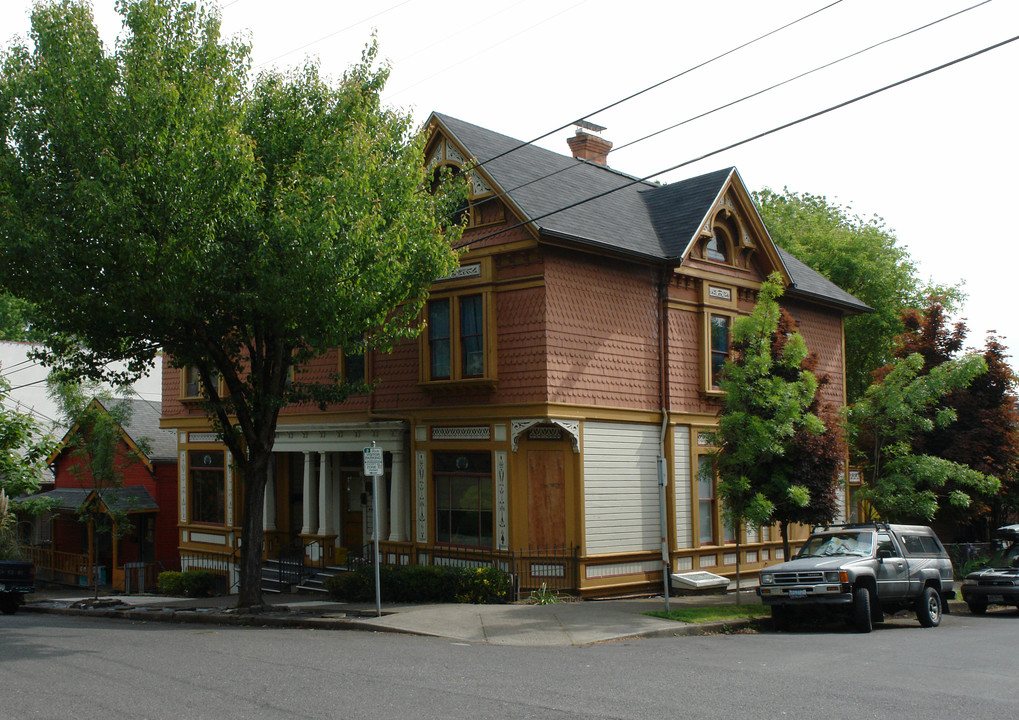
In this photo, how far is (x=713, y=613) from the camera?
1681 cm

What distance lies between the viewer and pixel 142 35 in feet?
50.9

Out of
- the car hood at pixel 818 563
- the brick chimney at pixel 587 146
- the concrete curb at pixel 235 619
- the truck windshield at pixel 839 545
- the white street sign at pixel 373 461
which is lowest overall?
the concrete curb at pixel 235 619

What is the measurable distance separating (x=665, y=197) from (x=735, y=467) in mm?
8360

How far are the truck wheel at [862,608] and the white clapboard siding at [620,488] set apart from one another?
5.36 metres

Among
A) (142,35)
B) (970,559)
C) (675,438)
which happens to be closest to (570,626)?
(675,438)

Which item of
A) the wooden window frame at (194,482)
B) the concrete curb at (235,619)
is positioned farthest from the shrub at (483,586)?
the wooden window frame at (194,482)

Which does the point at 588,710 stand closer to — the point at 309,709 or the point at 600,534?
the point at 309,709

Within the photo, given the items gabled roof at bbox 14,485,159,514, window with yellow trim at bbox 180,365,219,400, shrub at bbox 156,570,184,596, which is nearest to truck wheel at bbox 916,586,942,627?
shrub at bbox 156,570,184,596

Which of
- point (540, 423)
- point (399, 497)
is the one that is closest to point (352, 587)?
point (399, 497)

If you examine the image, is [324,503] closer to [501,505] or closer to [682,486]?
[501,505]

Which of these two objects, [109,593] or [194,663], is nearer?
[194,663]

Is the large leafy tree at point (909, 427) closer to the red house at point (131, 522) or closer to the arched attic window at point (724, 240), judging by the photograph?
the arched attic window at point (724, 240)

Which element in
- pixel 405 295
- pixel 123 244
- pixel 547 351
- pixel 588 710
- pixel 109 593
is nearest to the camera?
pixel 588 710

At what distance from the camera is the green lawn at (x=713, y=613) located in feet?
53.2
